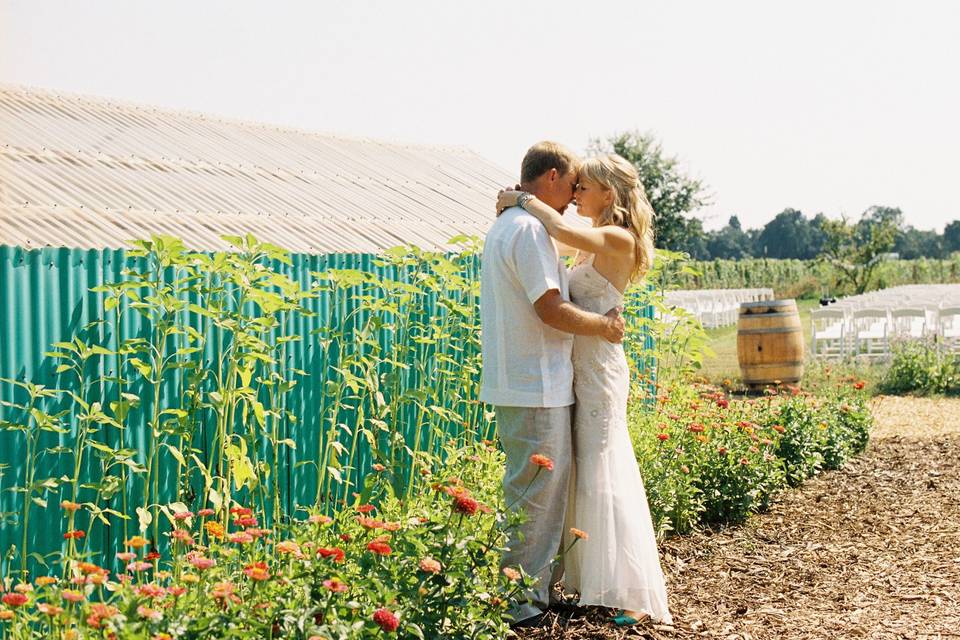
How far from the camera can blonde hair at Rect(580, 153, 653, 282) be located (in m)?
3.75

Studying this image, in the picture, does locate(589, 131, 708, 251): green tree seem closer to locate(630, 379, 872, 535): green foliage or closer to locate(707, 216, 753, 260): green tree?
locate(630, 379, 872, 535): green foliage

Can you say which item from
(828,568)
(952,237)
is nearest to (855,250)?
(828,568)

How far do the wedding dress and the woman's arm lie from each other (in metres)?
0.16

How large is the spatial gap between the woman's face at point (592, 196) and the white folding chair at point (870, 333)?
1026 cm

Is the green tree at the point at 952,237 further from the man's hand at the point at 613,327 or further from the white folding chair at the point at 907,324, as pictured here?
the man's hand at the point at 613,327

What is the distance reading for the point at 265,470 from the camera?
4035mm

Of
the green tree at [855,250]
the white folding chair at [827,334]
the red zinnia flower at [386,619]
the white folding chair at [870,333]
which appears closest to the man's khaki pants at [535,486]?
the red zinnia flower at [386,619]

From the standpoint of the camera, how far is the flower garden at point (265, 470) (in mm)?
2744

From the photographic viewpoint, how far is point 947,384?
1161 cm

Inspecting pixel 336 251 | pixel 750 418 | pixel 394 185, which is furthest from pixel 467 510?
pixel 394 185

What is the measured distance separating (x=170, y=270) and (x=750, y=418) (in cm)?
405

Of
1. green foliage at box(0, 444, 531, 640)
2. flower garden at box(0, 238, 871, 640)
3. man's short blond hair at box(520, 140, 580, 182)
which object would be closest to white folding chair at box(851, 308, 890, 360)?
flower garden at box(0, 238, 871, 640)

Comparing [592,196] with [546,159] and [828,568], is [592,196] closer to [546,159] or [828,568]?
[546,159]

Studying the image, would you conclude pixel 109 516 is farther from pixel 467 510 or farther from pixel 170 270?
pixel 467 510
